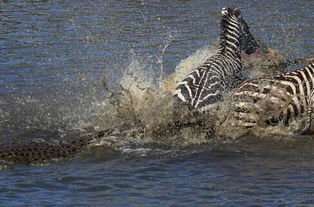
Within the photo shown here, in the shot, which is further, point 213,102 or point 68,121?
point 68,121

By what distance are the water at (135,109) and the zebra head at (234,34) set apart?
1.01 meters

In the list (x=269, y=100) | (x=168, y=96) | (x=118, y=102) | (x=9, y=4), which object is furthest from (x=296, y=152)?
(x=9, y=4)

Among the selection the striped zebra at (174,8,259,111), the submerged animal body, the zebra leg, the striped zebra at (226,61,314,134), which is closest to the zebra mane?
the striped zebra at (174,8,259,111)

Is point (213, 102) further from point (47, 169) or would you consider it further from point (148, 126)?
point (47, 169)

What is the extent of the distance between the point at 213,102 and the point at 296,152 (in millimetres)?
1356

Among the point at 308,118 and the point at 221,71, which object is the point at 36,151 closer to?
the point at 221,71

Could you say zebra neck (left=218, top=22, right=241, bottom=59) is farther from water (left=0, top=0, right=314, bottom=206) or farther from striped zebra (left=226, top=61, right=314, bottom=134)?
striped zebra (left=226, top=61, right=314, bottom=134)

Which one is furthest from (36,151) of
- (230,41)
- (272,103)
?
(230,41)

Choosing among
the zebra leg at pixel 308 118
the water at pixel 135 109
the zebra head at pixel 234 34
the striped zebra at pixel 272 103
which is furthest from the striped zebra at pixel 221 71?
the zebra leg at pixel 308 118

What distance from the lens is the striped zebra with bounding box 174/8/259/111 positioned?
→ 9.83 m

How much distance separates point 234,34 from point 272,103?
95.3 inches

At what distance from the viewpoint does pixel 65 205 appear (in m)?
7.19

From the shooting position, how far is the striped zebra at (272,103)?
32.1 ft

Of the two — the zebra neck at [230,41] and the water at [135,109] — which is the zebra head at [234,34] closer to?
the zebra neck at [230,41]
